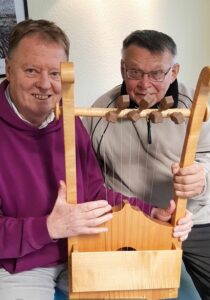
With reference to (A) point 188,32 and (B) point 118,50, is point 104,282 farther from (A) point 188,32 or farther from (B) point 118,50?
(A) point 188,32

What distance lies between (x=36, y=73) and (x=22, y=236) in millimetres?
391

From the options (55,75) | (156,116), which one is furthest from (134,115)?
(55,75)

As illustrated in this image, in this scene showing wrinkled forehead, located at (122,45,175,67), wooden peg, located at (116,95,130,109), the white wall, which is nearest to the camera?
wooden peg, located at (116,95,130,109)

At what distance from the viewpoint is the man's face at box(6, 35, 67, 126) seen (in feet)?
2.87

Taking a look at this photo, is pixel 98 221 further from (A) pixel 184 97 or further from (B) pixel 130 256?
(A) pixel 184 97

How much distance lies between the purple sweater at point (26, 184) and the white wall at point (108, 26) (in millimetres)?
778

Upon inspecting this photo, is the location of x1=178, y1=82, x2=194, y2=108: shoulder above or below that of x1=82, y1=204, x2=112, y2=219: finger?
above

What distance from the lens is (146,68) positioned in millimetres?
1095

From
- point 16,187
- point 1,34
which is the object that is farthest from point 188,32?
point 16,187

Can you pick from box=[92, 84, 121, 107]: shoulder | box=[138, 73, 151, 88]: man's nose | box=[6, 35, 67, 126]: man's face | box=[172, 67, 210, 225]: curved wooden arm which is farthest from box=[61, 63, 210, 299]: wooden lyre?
box=[92, 84, 121, 107]: shoulder

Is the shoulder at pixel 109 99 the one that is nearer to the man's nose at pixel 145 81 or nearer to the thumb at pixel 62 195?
the man's nose at pixel 145 81

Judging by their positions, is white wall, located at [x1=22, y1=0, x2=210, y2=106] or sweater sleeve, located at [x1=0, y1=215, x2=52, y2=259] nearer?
sweater sleeve, located at [x1=0, y1=215, x2=52, y2=259]

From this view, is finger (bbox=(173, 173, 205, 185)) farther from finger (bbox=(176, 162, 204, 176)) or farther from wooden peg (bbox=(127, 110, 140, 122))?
wooden peg (bbox=(127, 110, 140, 122))

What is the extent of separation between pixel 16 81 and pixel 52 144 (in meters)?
0.19
